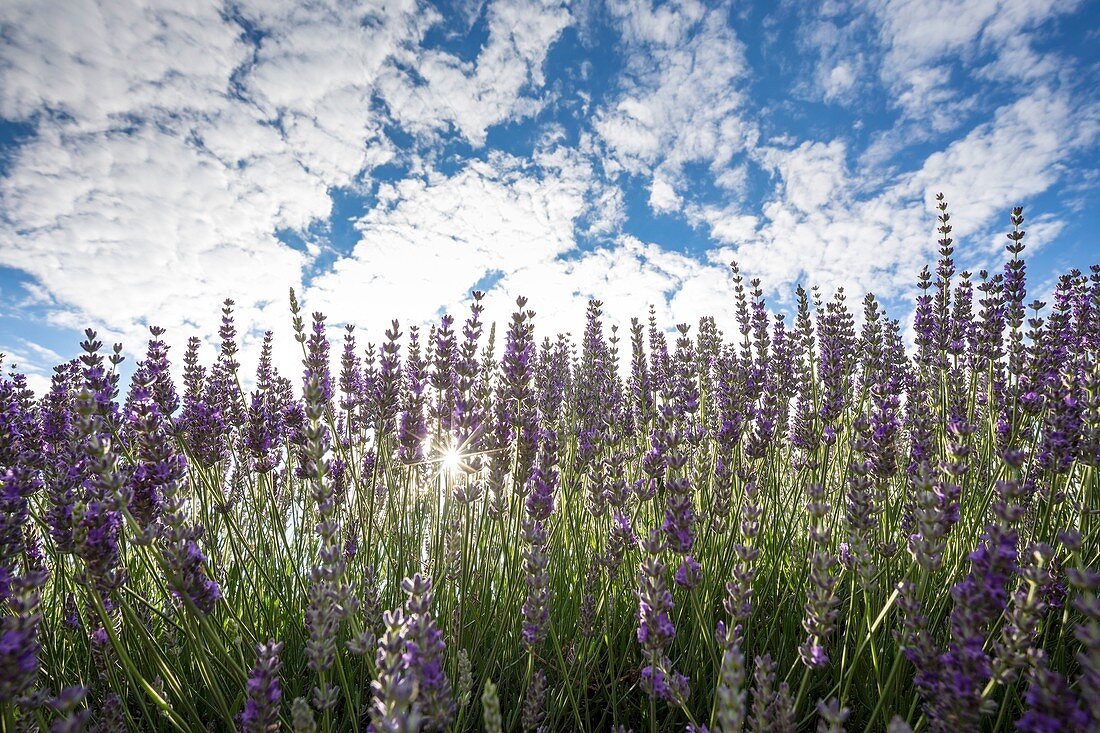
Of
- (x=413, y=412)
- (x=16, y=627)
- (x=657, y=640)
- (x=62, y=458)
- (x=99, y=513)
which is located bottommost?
(x=657, y=640)

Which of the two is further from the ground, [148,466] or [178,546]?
[148,466]

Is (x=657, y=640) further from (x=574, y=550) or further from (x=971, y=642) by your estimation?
(x=574, y=550)

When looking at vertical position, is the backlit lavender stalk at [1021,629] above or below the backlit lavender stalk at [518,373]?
below

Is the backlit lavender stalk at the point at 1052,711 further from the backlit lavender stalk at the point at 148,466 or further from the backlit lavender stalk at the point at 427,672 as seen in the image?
the backlit lavender stalk at the point at 148,466

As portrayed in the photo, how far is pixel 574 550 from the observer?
3.03m

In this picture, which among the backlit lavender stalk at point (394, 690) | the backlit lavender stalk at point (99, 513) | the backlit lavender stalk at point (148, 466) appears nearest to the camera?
the backlit lavender stalk at point (394, 690)

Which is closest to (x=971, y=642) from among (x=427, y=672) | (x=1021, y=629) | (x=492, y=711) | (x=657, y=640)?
(x=1021, y=629)

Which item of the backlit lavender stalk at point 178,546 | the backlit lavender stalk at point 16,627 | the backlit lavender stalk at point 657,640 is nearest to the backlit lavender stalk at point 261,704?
the backlit lavender stalk at point 178,546

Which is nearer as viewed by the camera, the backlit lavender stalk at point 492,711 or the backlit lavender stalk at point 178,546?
the backlit lavender stalk at point 492,711

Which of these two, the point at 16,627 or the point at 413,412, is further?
the point at 413,412

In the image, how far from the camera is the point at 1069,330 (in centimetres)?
370

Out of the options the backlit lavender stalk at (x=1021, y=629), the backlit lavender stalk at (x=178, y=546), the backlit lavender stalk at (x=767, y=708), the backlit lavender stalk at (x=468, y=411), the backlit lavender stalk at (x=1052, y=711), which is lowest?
the backlit lavender stalk at (x=767, y=708)

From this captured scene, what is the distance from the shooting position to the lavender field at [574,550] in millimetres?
1397

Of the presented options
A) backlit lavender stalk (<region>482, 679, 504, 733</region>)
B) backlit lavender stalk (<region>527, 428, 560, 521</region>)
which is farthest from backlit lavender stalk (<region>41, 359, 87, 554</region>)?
backlit lavender stalk (<region>527, 428, 560, 521</region>)
